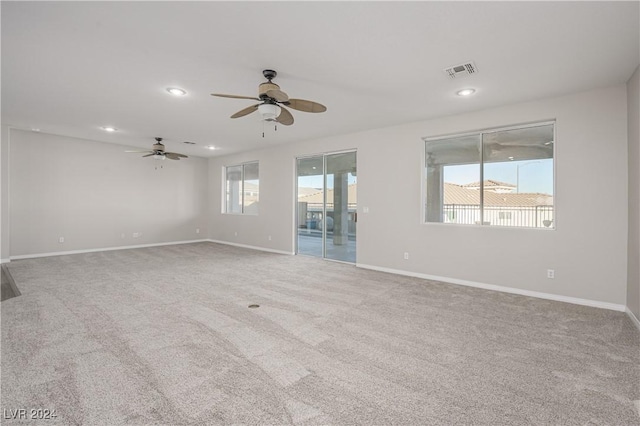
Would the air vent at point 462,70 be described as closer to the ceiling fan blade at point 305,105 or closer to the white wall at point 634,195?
the ceiling fan blade at point 305,105

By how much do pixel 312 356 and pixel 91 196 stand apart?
7.45 metres

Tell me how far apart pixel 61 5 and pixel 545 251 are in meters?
5.68

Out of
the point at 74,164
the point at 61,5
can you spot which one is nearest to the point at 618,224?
the point at 61,5

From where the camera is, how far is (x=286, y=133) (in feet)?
19.8

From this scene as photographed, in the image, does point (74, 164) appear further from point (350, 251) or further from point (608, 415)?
point (608, 415)

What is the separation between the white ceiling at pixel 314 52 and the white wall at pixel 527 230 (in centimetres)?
36

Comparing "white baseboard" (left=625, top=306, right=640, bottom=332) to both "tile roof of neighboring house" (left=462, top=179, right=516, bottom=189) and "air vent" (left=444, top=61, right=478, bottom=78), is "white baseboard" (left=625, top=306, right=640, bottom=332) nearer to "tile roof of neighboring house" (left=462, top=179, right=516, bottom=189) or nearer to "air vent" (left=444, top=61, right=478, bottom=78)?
"tile roof of neighboring house" (left=462, top=179, right=516, bottom=189)

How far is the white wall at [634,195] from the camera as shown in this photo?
3.03m

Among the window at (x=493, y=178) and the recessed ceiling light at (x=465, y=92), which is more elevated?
the recessed ceiling light at (x=465, y=92)

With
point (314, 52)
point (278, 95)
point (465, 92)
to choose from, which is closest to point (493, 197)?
point (465, 92)

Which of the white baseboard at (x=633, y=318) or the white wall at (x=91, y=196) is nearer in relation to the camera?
the white baseboard at (x=633, y=318)

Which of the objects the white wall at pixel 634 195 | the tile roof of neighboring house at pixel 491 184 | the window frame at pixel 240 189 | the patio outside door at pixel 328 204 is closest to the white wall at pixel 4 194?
the window frame at pixel 240 189

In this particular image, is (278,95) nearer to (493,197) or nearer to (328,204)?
(493,197)

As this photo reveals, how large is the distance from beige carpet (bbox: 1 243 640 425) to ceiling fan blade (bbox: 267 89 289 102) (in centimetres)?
237
